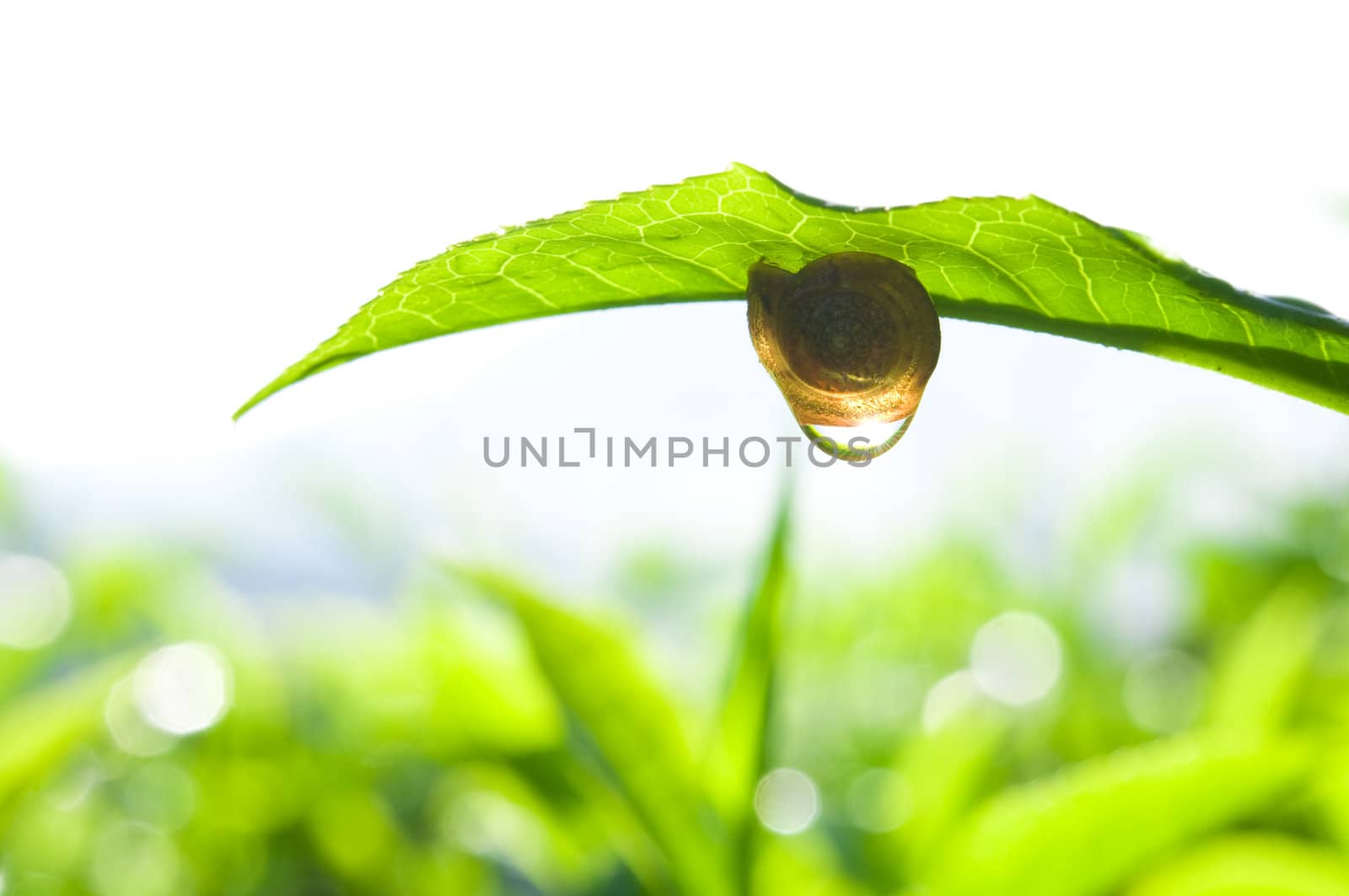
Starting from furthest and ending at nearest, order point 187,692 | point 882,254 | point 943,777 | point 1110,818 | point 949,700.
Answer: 1. point 187,692
2. point 949,700
3. point 943,777
4. point 1110,818
5. point 882,254

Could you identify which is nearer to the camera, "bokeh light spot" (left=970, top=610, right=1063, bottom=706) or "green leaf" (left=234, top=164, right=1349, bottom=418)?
"green leaf" (left=234, top=164, right=1349, bottom=418)

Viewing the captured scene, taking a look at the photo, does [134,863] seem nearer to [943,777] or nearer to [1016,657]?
[943,777]

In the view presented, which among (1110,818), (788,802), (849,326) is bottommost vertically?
(788,802)

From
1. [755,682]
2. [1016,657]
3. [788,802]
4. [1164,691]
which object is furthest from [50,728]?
[1164,691]

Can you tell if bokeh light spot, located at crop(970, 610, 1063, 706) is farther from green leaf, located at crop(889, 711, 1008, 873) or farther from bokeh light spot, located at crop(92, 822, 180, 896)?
bokeh light spot, located at crop(92, 822, 180, 896)

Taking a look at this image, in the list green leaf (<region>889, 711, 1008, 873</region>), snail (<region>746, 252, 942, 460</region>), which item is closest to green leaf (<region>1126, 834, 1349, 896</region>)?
green leaf (<region>889, 711, 1008, 873</region>)

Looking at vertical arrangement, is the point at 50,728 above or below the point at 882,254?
below

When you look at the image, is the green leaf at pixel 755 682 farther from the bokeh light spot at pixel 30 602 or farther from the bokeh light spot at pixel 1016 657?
the bokeh light spot at pixel 30 602

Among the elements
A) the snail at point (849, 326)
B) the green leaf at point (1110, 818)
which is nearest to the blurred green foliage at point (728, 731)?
the green leaf at point (1110, 818)
